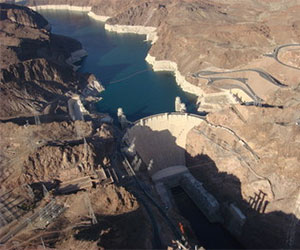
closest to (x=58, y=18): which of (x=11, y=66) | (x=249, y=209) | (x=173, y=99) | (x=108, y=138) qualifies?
(x=11, y=66)

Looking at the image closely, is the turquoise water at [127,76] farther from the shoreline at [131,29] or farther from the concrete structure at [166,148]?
the concrete structure at [166,148]

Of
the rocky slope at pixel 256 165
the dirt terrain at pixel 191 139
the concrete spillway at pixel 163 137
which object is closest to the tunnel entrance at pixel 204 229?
the rocky slope at pixel 256 165

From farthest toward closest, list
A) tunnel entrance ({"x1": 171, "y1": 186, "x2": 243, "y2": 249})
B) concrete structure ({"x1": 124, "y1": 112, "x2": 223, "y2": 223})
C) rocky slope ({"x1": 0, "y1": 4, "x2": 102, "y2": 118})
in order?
1. rocky slope ({"x1": 0, "y1": 4, "x2": 102, "y2": 118})
2. concrete structure ({"x1": 124, "y1": 112, "x2": 223, "y2": 223})
3. tunnel entrance ({"x1": 171, "y1": 186, "x2": 243, "y2": 249})

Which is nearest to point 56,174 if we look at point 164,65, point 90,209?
point 90,209

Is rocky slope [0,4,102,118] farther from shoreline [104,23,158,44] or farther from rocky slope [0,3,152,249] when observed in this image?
shoreline [104,23,158,44]

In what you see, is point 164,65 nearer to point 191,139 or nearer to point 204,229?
point 191,139

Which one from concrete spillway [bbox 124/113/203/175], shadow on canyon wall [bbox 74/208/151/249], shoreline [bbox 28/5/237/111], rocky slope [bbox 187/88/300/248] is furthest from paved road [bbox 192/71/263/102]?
shadow on canyon wall [bbox 74/208/151/249]
